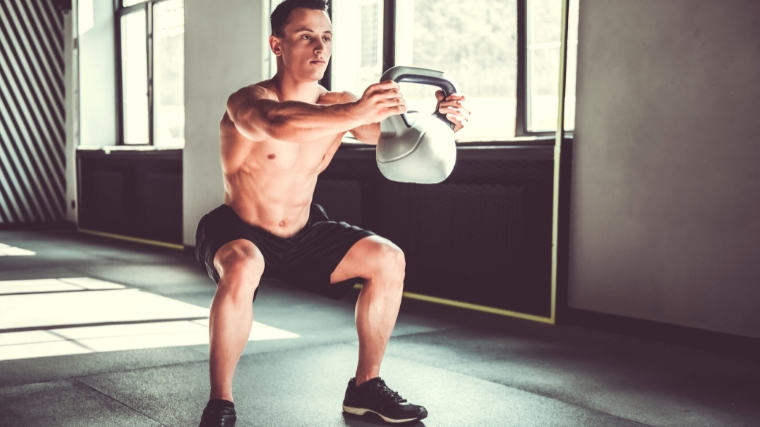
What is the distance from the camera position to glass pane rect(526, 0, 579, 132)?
3.79 m

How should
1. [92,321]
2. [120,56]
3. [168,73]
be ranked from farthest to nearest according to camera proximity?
1. [120,56]
2. [168,73]
3. [92,321]

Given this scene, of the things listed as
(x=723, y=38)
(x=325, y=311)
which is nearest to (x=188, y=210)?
(x=325, y=311)

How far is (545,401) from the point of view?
2.37 metres

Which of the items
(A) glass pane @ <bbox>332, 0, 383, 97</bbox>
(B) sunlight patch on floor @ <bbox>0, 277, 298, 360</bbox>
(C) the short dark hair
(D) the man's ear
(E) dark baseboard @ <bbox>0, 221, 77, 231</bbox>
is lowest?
(E) dark baseboard @ <bbox>0, 221, 77, 231</bbox>

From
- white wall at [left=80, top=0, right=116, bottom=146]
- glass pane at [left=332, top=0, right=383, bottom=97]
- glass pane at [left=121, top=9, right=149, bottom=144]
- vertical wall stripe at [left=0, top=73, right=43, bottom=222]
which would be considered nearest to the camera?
glass pane at [left=332, top=0, right=383, bottom=97]

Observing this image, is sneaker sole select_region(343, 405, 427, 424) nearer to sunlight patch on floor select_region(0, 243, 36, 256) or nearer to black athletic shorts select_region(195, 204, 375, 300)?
black athletic shorts select_region(195, 204, 375, 300)

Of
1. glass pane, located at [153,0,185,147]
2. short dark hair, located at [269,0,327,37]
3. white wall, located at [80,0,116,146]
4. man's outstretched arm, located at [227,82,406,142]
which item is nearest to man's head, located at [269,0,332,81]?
short dark hair, located at [269,0,327,37]

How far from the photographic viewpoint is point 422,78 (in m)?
1.95

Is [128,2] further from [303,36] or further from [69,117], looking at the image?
[303,36]

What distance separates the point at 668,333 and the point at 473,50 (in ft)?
6.00

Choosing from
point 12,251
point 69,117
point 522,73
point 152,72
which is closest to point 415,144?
point 522,73

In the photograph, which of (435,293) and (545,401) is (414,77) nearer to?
(545,401)

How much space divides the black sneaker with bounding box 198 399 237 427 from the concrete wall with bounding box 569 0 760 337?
2.01 m

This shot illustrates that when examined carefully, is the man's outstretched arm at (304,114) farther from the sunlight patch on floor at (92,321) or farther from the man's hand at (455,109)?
the sunlight patch on floor at (92,321)
